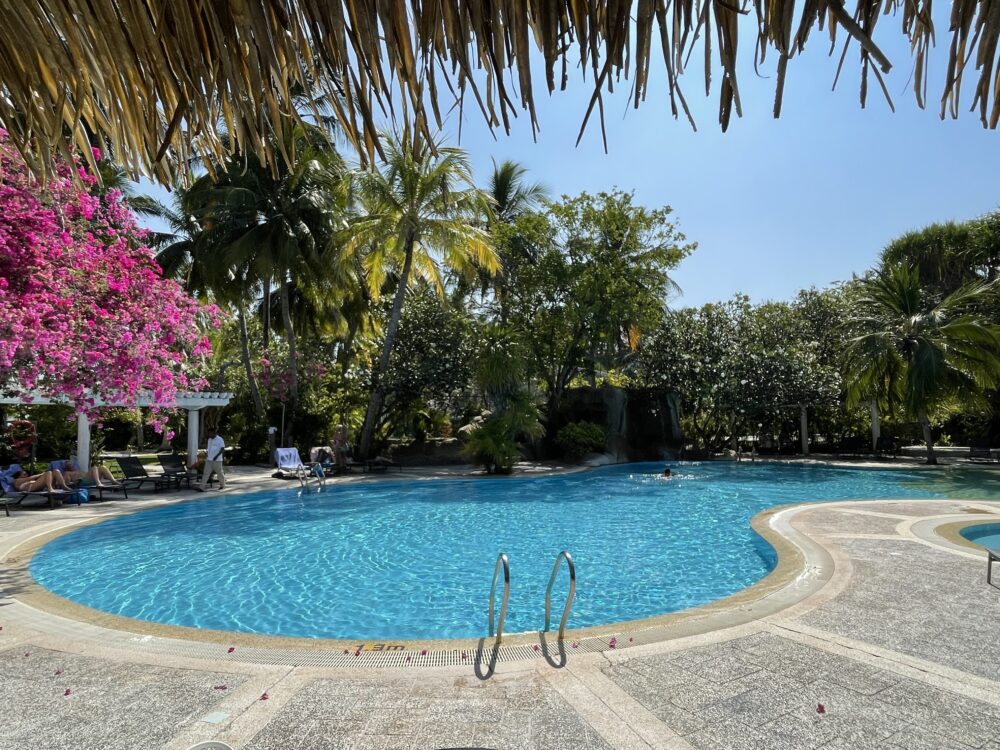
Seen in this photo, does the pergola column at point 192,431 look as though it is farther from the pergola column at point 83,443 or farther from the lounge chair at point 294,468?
the pergola column at point 83,443

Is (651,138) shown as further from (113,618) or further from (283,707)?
(113,618)

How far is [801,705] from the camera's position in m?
3.38

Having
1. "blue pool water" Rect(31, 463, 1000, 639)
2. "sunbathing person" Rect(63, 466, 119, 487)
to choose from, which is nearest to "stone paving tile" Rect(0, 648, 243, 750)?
"blue pool water" Rect(31, 463, 1000, 639)

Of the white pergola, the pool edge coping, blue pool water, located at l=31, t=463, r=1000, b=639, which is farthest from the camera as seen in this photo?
the white pergola

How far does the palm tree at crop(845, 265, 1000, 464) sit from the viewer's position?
60.7 ft

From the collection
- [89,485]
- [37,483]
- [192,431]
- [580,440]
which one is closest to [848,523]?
[580,440]

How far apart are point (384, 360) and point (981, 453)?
20.9 meters

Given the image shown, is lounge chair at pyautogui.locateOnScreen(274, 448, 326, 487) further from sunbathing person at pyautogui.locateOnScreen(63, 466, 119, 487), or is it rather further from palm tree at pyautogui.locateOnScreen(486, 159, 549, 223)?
palm tree at pyautogui.locateOnScreen(486, 159, 549, 223)

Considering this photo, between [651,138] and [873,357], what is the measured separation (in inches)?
802

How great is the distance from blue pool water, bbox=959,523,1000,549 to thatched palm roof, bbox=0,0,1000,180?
30.2 feet

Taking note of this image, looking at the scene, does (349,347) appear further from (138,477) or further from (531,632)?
(531,632)

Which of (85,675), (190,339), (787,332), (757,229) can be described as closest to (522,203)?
(787,332)

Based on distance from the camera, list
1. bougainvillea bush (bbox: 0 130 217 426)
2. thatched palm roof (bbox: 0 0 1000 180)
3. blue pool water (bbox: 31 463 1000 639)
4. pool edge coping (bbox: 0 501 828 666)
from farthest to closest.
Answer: bougainvillea bush (bbox: 0 130 217 426)
blue pool water (bbox: 31 463 1000 639)
pool edge coping (bbox: 0 501 828 666)
thatched palm roof (bbox: 0 0 1000 180)

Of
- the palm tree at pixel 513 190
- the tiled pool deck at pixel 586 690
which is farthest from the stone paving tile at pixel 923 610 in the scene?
the palm tree at pixel 513 190
